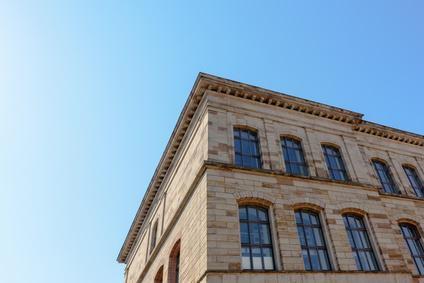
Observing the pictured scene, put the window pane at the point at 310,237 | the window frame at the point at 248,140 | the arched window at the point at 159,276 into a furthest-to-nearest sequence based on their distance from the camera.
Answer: the arched window at the point at 159,276
the window frame at the point at 248,140
the window pane at the point at 310,237

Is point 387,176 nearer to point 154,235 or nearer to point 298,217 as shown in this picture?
point 298,217

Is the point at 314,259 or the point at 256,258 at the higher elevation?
the point at 314,259

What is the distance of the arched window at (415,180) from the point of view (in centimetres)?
1959

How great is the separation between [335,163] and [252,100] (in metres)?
5.21

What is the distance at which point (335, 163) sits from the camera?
1680 centimetres

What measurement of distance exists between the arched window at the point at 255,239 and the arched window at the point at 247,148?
86.2 inches

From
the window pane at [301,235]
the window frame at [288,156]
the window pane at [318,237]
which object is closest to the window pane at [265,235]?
the window pane at [301,235]

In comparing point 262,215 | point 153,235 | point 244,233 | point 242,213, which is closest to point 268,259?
point 244,233

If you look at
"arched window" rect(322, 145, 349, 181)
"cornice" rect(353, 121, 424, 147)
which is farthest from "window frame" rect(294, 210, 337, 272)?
"cornice" rect(353, 121, 424, 147)

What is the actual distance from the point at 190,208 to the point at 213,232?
2.89 metres

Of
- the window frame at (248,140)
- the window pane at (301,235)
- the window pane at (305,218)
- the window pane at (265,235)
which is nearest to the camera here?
the window pane at (265,235)

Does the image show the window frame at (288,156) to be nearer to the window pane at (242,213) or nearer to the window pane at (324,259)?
the window pane at (242,213)

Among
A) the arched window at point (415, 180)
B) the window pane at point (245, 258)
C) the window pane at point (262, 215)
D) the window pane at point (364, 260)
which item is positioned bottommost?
the window pane at point (245, 258)

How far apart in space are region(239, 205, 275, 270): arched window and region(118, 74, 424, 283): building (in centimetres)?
4
